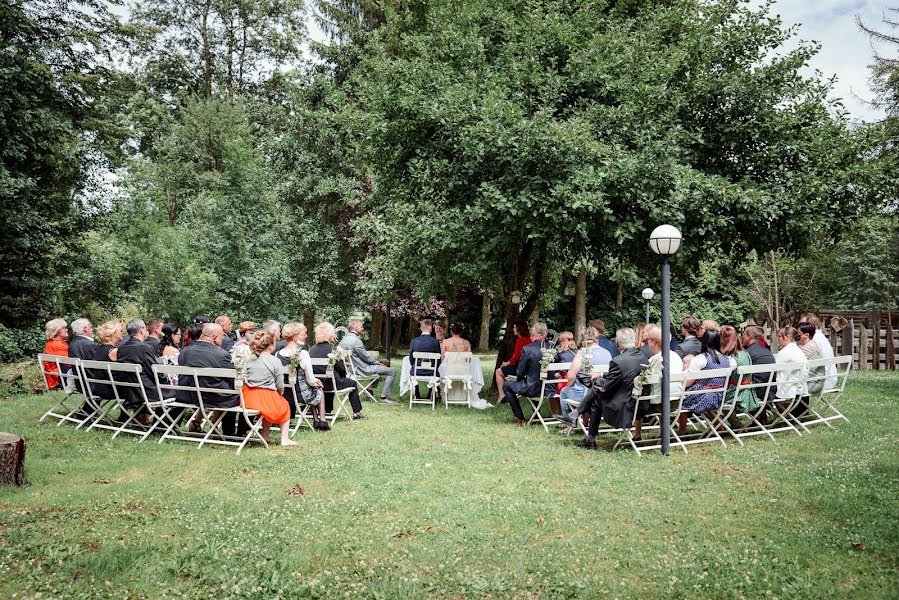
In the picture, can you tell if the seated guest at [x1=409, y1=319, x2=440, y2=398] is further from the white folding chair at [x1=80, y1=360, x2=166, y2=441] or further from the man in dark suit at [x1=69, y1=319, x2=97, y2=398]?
the man in dark suit at [x1=69, y1=319, x2=97, y2=398]

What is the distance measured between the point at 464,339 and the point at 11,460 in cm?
1013

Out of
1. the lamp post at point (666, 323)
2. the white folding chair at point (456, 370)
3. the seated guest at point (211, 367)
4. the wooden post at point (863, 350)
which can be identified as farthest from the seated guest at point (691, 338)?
the wooden post at point (863, 350)

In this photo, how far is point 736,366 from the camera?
9375 mm

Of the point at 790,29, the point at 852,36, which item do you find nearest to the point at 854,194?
the point at 790,29

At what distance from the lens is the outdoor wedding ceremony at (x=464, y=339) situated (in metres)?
5.01

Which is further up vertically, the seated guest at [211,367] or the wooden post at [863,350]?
the seated guest at [211,367]

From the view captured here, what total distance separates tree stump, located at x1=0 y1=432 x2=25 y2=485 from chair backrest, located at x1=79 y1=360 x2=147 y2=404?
7.28 feet

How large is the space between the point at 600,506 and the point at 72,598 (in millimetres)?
4103

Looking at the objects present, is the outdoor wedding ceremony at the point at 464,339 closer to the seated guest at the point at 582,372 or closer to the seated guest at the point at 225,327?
the seated guest at the point at 582,372

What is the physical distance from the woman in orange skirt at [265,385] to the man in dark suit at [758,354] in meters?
6.38

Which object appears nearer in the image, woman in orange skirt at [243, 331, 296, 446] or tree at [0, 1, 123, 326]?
woman in orange skirt at [243, 331, 296, 446]

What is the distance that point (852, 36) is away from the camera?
2150 centimetres

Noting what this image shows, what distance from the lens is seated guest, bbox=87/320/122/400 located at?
9484 millimetres

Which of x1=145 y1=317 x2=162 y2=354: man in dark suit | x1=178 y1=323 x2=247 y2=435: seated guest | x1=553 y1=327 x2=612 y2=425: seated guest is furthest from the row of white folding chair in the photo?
x1=553 y1=327 x2=612 y2=425: seated guest
